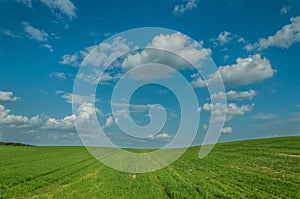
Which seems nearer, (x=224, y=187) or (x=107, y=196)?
(x=107, y=196)

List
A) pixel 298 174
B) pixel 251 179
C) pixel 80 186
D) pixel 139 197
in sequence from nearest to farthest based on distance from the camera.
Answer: pixel 139 197, pixel 80 186, pixel 251 179, pixel 298 174

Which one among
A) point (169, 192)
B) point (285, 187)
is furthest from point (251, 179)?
point (169, 192)

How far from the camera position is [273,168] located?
98.6 feet

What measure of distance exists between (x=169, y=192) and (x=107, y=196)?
3979 mm

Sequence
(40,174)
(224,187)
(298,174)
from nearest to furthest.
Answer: (224,187), (298,174), (40,174)

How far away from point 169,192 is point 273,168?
1610 cm

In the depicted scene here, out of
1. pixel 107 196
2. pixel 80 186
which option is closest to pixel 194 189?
pixel 107 196

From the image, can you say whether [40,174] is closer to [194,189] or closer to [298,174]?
[194,189]

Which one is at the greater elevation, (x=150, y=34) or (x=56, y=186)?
(x=150, y=34)

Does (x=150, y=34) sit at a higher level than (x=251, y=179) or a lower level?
higher

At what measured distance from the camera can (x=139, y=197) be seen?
1716 cm

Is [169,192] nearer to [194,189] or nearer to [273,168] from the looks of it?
[194,189]

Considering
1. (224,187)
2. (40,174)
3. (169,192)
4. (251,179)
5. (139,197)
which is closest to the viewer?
(139,197)

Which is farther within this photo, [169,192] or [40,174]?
[40,174]
